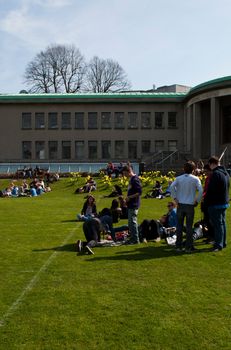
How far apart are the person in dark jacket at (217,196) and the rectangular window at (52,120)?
4441 centimetres

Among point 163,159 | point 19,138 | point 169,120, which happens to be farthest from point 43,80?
point 163,159

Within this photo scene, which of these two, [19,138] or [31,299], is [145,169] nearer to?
A: [19,138]

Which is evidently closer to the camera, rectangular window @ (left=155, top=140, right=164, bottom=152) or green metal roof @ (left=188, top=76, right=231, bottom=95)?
green metal roof @ (left=188, top=76, right=231, bottom=95)

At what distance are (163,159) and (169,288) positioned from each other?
35764 millimetres

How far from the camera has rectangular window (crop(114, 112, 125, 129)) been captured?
53094 millimetres

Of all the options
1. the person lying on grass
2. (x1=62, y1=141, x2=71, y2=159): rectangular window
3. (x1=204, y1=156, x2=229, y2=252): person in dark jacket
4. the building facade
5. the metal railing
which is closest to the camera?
(x1=204, y1=156, x2=229, y2=252): person in dark jacket

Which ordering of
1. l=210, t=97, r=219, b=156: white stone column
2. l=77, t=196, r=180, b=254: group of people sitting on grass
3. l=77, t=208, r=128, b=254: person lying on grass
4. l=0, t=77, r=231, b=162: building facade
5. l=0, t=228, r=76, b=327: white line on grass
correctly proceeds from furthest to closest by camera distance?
l=0, t=77, r=231, b=162: building facade < l=210, t=97, r=219, b=156: white stone column < l=77, t=196, r=180, b=254: group of people sitting on grass < l=77, t=208, r=128, b=254: person lying on grass < l=0, t=228, r=76, b=327: white line on grass

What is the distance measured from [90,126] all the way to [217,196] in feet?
145

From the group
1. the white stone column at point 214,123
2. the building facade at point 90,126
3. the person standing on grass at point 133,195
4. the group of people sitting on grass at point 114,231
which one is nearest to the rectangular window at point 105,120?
the building facade at point 90,126

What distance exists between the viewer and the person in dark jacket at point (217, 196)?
32.6ft

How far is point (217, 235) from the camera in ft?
33.5

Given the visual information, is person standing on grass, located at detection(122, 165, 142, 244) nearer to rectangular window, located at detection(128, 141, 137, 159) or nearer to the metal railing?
the metal railing

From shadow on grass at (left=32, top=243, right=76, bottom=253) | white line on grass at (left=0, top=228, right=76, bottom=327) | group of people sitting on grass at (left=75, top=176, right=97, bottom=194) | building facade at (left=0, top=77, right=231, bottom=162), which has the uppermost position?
building facade at (left=0, top=77, right=231, bottom=162)

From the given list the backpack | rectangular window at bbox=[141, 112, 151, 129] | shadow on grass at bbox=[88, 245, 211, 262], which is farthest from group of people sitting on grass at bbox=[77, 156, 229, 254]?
rectangular window at bbox=[141, 112, 151, 129]
